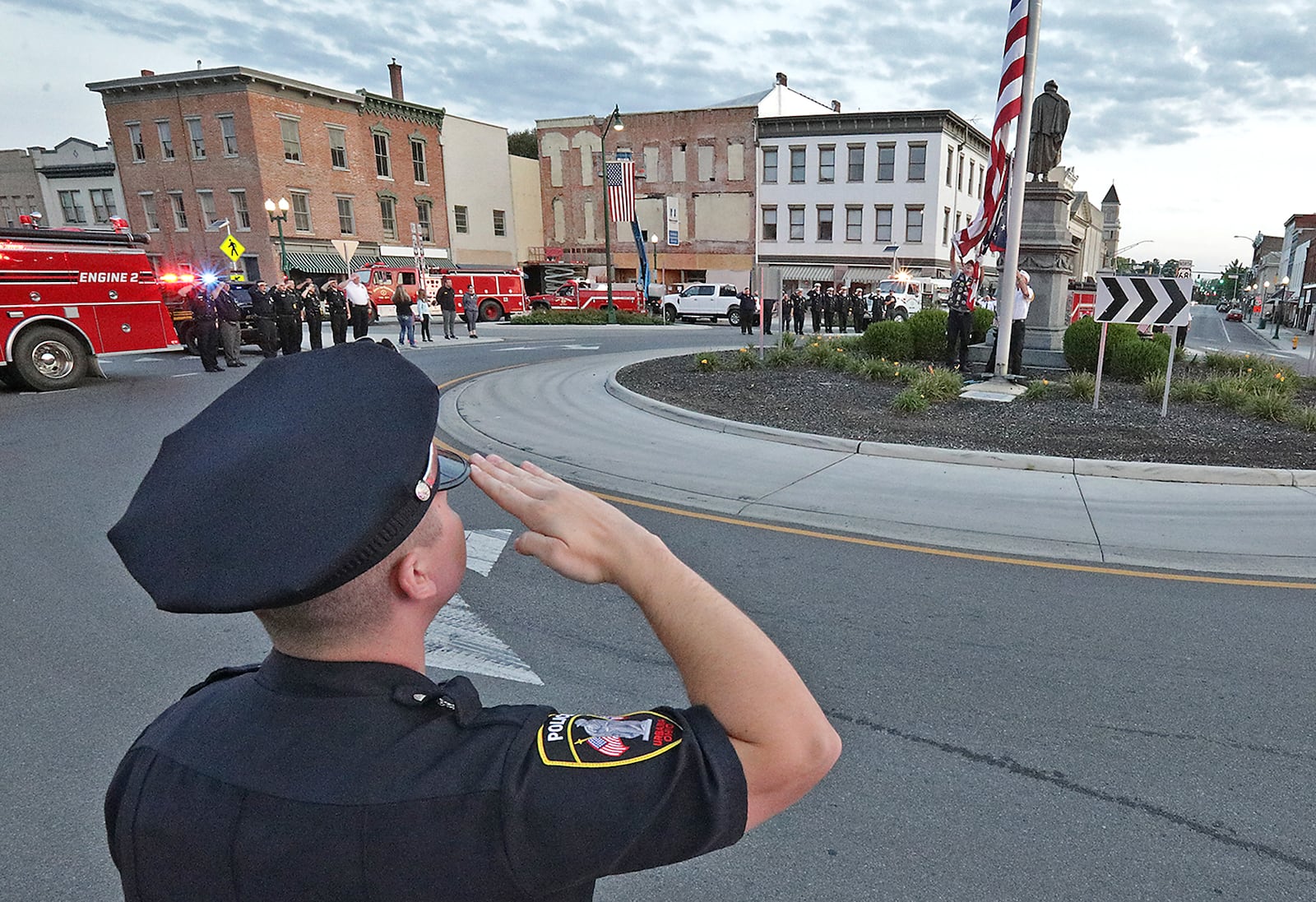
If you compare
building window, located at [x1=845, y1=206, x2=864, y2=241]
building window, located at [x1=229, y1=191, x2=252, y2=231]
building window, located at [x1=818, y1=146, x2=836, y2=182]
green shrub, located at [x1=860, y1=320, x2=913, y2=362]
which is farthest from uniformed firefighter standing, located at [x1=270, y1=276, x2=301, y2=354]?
building window, located at [x1=818, y1=146, x2=836, y2=182]

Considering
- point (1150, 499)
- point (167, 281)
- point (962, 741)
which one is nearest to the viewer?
point (962, 741)

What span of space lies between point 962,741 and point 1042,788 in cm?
36

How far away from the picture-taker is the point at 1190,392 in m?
11.1

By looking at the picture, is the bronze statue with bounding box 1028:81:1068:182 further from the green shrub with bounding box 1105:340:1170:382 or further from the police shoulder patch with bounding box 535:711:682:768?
the police shoulder patch with bounding box 535:711:682:768

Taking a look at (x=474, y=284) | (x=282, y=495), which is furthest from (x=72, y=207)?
(x=282, y=495)

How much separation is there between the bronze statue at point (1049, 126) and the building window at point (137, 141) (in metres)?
42.4

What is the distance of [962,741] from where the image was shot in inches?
132

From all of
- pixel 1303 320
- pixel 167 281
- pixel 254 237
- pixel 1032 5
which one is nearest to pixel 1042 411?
pixel 1032 5

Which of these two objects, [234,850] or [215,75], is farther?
[215,75]

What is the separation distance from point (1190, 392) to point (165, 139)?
45.1 metres

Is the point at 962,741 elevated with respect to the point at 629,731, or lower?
lower

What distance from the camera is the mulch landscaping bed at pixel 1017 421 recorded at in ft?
27.3

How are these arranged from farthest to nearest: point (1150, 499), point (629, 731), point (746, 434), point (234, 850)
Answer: point (746, 434) → point (1150, 499) → point (629, 731) → point (234, 850)

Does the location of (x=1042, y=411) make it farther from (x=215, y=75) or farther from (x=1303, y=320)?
(x=1303, y=320)
